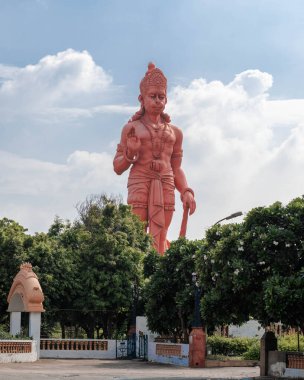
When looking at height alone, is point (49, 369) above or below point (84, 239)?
below

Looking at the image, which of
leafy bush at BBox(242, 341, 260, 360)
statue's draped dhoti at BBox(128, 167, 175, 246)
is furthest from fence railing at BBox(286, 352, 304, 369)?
statue's draped dhoti at BBox(128, 167, 175, 246)

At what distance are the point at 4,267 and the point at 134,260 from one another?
6.05m

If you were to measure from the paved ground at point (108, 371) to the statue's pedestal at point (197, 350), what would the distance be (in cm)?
77

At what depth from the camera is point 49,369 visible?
2386 centimetres

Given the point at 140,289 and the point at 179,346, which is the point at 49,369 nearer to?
the point at 179,346

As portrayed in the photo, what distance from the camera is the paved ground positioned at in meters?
20.7


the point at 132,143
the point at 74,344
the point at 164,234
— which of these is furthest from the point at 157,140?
the point at 74,344

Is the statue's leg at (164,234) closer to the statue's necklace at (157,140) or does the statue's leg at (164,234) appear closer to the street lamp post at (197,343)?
the statue's necklace at (157,140)

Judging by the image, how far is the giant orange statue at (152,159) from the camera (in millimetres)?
46156

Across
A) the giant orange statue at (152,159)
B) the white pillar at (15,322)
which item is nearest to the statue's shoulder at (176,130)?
the giant orange statue at (152,159)

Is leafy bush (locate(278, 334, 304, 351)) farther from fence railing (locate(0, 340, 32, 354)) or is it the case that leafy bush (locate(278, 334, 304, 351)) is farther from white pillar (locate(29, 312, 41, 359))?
fence railing (locate(0, 340, 32, 354))

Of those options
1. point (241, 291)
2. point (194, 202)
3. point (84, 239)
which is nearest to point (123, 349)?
point (84, 239)

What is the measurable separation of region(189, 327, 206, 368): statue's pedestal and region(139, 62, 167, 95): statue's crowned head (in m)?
22.5

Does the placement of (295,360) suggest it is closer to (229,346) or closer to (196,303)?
(196,303)
